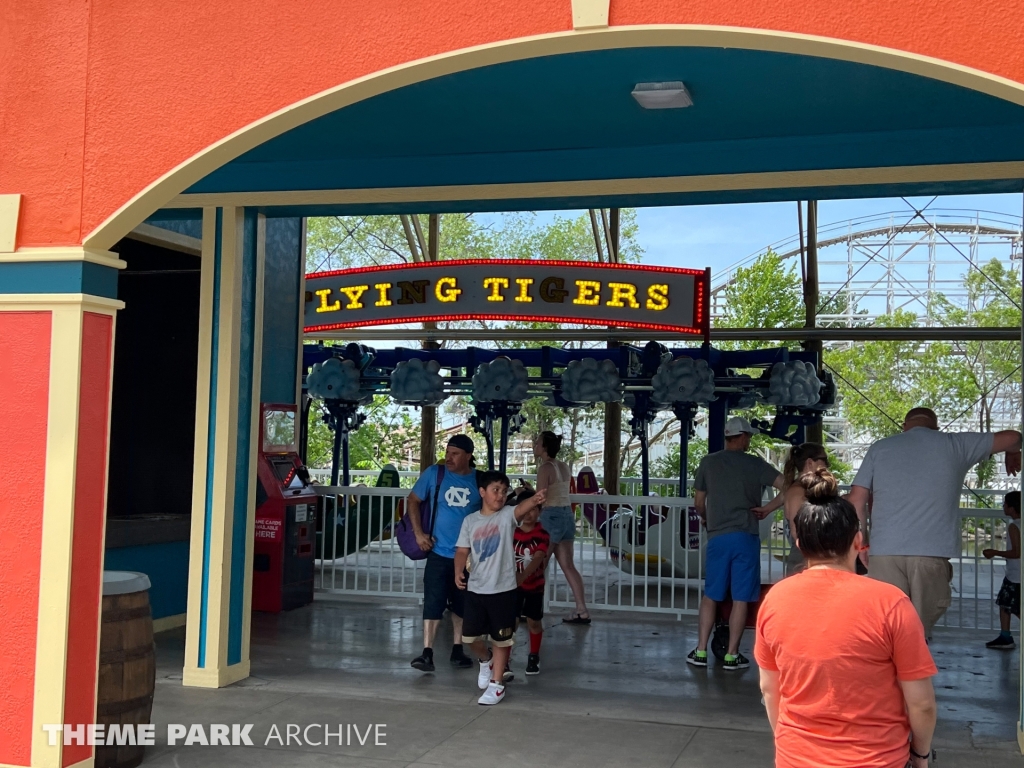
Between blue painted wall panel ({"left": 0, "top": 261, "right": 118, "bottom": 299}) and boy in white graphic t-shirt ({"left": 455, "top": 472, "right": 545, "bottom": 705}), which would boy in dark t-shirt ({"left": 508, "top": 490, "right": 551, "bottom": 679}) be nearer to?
boy in white graphic t-shirt ({"left": 455, "top": 472, "right": 545, "bottom": 705})

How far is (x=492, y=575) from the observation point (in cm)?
569

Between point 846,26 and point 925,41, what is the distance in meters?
0.25

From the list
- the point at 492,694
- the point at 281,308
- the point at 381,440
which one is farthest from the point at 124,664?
the point at 381,440

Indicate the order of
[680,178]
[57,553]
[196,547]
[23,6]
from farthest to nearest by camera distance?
[196,547] → [680,178] → [23,6] → [57,553]

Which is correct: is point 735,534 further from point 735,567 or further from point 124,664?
point 124,664

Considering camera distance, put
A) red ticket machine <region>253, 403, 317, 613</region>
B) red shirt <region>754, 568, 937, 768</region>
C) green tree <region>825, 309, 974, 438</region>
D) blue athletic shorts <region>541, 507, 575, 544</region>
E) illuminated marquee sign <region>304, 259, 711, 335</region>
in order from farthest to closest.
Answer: green tree <region>825, 309, 974, 438</region> < illuminated marquee sign <region>304, 259, 711, 335</region> < red ticket machine <region>253, 403, 317, 613</region> < blue athletic shorts <region>541, 507, 575, 544</region> < red shirt <region>754, 568, 937, 768</region>

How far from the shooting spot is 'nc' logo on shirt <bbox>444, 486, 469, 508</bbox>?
20.6ft

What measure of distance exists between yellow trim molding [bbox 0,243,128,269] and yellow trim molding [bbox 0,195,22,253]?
4 cm

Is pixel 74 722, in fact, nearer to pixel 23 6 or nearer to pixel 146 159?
pixel 146 159

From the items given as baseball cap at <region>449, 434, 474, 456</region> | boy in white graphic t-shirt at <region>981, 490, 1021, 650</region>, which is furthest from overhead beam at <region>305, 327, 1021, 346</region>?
baseball cap at <region>449, 434, 474, 456</region>

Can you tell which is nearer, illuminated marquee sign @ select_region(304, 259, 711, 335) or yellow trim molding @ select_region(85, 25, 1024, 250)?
yellow trim molding @ select_region(85, 25, 1024, 250)

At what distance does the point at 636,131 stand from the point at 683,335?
11201 mm

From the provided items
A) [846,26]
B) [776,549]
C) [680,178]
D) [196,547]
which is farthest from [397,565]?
[846,26]

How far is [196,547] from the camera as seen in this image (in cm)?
605
